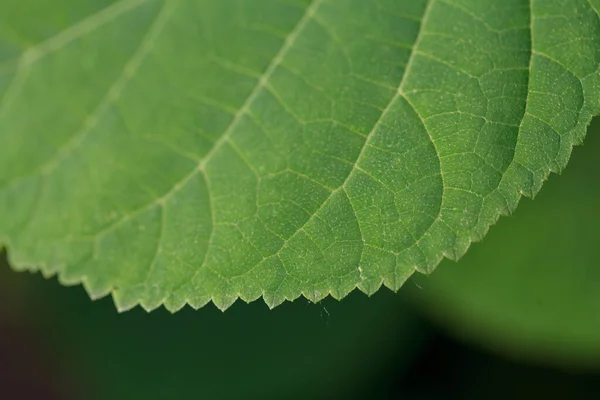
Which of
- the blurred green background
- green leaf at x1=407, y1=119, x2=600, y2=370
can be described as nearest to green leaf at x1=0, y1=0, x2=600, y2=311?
the blurred green background

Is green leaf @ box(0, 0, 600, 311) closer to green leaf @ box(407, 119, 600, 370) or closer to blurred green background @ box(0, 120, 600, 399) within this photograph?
blurred green background @ box(0, 120, 600, 399)

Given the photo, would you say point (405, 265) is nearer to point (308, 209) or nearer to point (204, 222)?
point (308, 209)

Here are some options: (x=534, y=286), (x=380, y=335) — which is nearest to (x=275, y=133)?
(x=534, y=286)

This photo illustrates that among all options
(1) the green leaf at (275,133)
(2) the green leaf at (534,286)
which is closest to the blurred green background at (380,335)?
(2) the green leaf at (534,286)

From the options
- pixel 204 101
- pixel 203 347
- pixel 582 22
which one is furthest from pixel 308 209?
pixel 203 347

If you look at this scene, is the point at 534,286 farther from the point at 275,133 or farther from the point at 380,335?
the point at 275,133

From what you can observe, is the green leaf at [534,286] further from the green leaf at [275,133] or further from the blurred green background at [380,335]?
the green leaf at [275,133]
